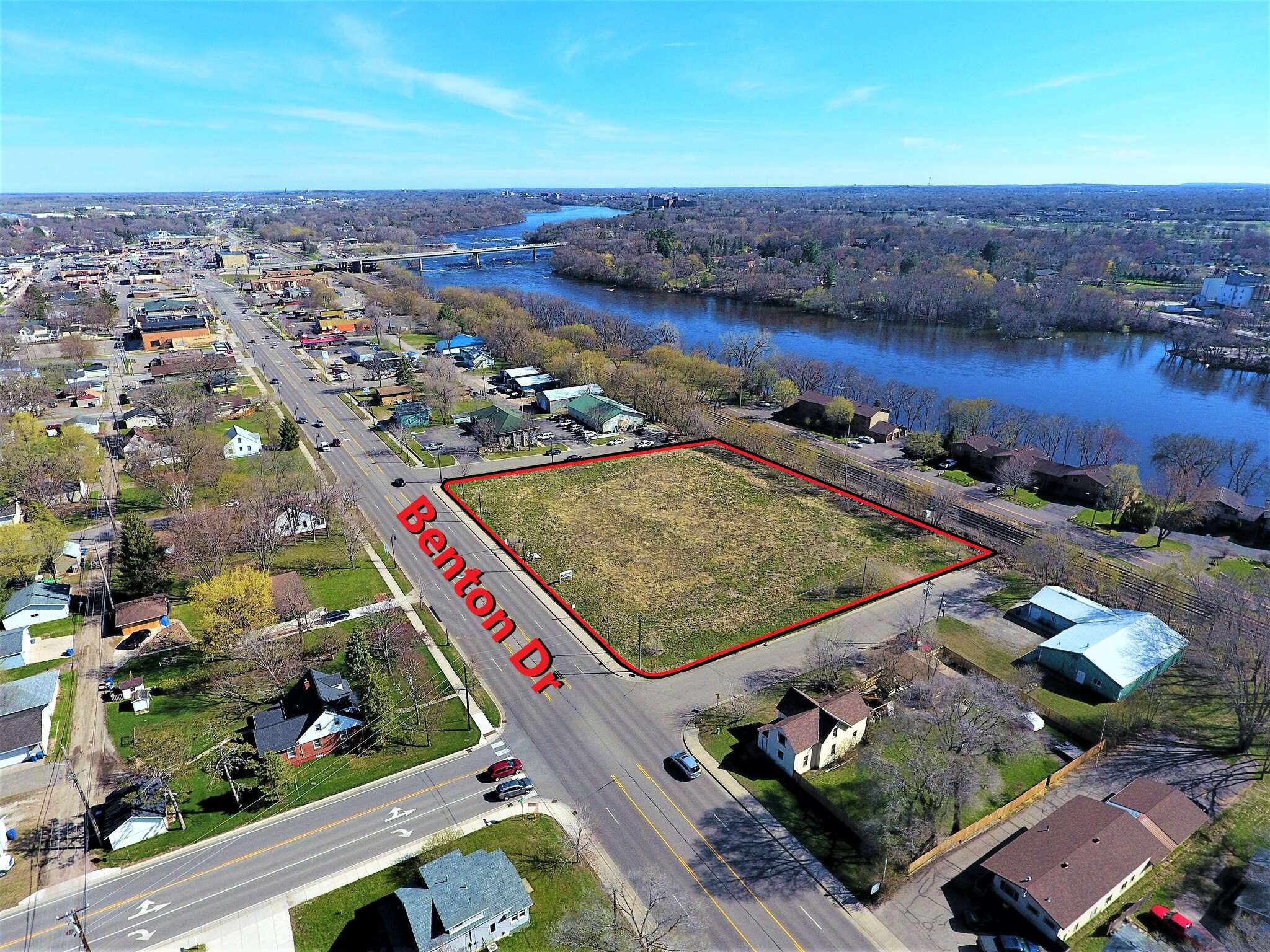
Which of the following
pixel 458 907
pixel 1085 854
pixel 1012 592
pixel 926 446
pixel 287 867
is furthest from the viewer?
pixel 926 446

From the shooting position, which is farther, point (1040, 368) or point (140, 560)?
point (1040, 368)

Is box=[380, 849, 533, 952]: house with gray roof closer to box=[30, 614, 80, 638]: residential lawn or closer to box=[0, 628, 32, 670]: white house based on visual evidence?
box=[0, 628, 32, 670]: white house

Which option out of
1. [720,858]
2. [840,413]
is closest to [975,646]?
[720,858]

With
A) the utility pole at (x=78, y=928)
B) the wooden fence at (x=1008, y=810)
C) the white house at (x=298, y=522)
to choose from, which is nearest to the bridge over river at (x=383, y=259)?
the white house at (x=298, y=522)

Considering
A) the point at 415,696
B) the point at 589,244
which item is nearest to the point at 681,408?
the point at 415,696

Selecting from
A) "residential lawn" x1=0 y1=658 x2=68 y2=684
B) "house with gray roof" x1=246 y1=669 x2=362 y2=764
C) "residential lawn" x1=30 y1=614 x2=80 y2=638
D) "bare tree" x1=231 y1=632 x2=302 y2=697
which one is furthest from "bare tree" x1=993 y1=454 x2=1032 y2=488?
"residential lawn" x1=30 y1=614 x2=80 y2=638

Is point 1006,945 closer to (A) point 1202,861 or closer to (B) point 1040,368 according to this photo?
(A) point 1202,861

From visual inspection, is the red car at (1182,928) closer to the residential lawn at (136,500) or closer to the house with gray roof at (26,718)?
the house with gray roof at (26,718)
